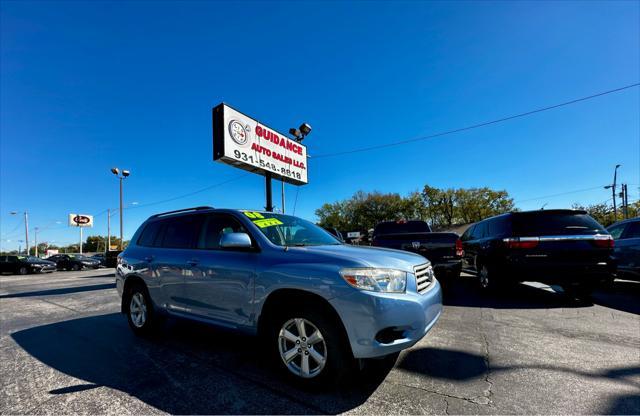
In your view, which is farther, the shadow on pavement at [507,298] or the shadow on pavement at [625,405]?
the shadow on pavement at [507,298]

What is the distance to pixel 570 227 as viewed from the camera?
5.76 m

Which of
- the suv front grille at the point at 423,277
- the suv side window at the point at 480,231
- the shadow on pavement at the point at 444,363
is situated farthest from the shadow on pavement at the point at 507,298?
the suv front grille at the point at 423,277

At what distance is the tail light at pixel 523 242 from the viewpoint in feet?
19.0

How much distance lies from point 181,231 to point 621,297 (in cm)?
870

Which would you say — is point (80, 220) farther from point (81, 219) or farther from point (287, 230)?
point (287, 230)

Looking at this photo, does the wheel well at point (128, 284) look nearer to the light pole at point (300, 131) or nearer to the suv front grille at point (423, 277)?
the suv front grille at point (423, 277)

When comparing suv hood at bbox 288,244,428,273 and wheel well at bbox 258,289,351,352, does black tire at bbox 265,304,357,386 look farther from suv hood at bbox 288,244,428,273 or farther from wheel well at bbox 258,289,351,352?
suv hood at bbox 288,244,428,273

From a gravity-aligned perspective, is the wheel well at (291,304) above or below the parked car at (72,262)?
above

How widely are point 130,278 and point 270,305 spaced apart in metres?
2.97

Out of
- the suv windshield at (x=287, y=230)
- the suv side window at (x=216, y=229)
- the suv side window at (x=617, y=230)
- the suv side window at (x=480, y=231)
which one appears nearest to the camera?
the suv windshield at (x=287, y=230)

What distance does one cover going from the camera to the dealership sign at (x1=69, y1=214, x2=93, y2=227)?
2269 inches

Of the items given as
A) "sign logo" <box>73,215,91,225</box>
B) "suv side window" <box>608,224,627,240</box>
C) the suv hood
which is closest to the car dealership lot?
the suv hood

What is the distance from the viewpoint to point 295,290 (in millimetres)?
2840

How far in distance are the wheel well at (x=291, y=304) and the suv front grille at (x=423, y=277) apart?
2.81 ft
